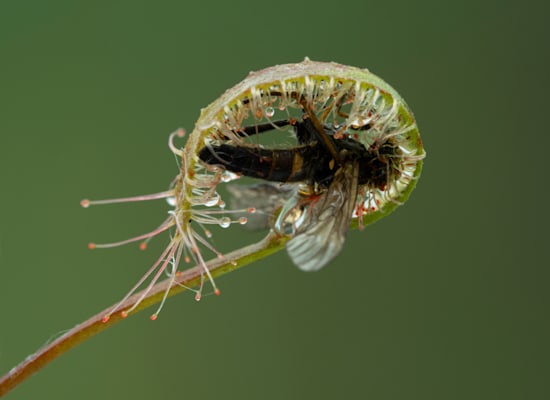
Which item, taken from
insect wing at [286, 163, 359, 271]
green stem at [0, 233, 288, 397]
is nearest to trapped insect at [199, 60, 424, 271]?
insect wing at [286, 163, 359, 271]

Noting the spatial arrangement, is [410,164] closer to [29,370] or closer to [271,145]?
[271,145]

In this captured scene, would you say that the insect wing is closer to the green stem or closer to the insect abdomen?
the insect abdomen

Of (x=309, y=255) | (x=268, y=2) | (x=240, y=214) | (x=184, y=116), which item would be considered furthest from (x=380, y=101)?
(x=268, y=2)

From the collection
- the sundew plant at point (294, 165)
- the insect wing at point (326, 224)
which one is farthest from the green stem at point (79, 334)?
the insect wing at point (326, 224)

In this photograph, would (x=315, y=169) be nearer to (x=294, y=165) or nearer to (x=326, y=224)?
(x=294, y=165)

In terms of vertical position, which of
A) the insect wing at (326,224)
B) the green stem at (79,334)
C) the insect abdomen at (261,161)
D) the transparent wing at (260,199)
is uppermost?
the insect abdomen at (261,161)

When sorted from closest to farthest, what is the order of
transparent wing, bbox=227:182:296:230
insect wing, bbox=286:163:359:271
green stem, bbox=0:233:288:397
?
1. insect wing, bbox=286:163:359:271
2. green stem, bbox=0:233:288:397
3. transparent wing, bbox=227:182:296:230

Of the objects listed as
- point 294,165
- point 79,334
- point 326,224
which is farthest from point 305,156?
point 79,334

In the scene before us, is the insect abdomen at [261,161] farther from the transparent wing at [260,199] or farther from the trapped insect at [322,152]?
the transparent wing at [260,199]
